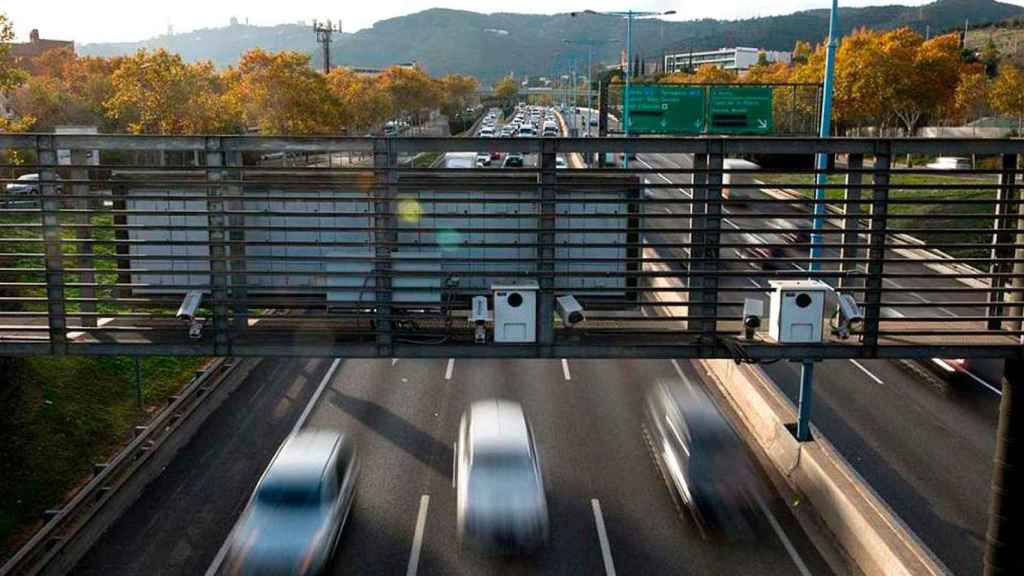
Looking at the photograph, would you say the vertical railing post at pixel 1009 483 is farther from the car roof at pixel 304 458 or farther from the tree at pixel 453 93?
the tree at pixel 453 93

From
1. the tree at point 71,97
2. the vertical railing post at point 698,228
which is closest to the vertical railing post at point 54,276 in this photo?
the vertical railing post at point 698,228

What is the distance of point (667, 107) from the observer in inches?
1827

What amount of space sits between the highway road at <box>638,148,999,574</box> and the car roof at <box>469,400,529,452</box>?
5.34 meters

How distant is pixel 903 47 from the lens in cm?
6284

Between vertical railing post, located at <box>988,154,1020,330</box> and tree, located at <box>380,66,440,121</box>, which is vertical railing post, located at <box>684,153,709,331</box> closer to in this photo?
vertical railing post, located at <box>988,154,1020,330</box>

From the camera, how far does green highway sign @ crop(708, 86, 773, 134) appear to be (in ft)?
146

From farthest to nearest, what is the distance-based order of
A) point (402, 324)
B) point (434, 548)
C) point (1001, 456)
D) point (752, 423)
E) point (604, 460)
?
point (752, 423), point (604, 460), point (434, 548), point (402, 324), point (1001, 456)

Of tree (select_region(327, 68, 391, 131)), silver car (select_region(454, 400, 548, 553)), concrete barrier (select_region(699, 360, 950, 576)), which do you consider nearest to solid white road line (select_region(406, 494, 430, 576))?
silver car (select_region(454, 400, 548, 553))

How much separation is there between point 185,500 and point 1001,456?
550 inches

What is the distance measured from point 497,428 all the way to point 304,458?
3503mm

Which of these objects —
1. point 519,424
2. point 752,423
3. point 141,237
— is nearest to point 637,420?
point 752,423

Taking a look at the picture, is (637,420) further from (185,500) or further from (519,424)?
(185,500)

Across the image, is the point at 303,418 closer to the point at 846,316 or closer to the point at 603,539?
the point at 603,539

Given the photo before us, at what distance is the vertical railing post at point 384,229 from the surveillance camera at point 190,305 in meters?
2.31
